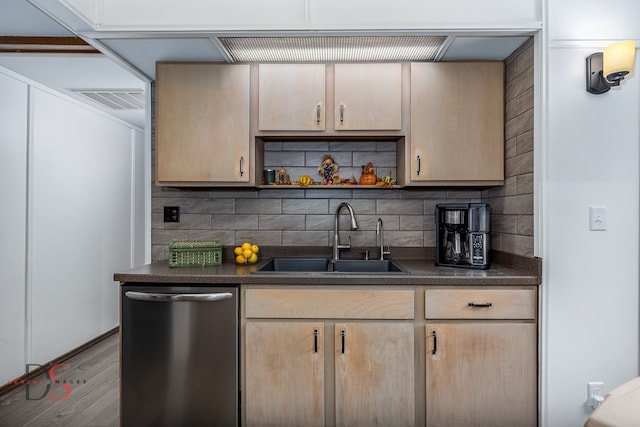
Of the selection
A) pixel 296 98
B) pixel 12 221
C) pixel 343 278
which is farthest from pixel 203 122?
pixel 12 221

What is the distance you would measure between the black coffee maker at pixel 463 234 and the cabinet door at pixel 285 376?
915 mm

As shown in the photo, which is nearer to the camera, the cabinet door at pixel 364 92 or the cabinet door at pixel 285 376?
the cabinet door at pixel 285 376

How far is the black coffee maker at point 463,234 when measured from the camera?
227 centimetres

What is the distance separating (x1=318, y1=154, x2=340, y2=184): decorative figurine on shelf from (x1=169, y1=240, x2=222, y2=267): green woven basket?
79 centimetres

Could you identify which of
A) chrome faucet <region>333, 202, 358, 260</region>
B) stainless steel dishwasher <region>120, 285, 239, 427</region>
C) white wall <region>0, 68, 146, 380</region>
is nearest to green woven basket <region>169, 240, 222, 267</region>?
stainless steel dishwasher <region>120, 285, 239, 427</region>

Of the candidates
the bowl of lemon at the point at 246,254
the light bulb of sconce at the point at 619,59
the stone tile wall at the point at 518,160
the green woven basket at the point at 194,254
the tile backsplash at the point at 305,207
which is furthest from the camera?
the tile backsplash at the point at 305,207

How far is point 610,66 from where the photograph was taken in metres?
1.91

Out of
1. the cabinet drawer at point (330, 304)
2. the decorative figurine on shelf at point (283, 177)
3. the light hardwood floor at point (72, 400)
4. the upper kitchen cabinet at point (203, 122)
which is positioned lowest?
the light hardwood floor at point (72, 400)

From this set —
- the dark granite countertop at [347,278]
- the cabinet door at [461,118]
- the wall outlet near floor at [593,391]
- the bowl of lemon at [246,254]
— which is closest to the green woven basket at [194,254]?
the bowl of lemon at [246,254]

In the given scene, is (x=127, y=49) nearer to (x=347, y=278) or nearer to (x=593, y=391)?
(x=347, y=278)

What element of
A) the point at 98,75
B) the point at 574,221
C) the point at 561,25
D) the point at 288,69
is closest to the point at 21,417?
the point at 98,75

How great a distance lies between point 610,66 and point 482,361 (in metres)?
1.51

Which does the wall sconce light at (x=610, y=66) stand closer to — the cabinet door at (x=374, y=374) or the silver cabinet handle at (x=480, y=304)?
the silver cabinet handle at (x=480, y=304)

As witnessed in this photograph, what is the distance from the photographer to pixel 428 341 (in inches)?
79.6
